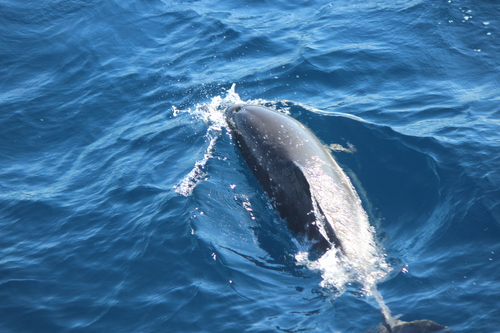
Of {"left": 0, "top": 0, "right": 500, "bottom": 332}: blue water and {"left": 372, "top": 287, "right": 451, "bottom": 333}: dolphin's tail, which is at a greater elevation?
{"left": 0, "top": 0, "right": 500, "bottom": 332}: blue water

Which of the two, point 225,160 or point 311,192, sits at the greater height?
point 225,160

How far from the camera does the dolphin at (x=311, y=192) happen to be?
909 cm

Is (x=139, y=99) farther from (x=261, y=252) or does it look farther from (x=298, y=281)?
(x=298, y=281)

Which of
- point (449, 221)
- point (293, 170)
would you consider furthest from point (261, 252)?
point (449, 221)

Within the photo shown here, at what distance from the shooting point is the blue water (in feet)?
29.6

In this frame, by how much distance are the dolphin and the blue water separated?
365mm

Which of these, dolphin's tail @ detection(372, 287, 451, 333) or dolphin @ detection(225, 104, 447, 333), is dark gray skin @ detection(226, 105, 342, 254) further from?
dolphin's tail @ detection(372, 287, 451, 333)

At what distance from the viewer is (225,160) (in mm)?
12500

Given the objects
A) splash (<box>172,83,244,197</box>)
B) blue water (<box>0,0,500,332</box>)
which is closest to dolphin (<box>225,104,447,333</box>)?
blue water (<box>0,0,500,332</box>)

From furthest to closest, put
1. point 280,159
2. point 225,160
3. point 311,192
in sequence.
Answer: point 225,160
point 280,159
point 311,192

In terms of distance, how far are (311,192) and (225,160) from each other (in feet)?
11.6

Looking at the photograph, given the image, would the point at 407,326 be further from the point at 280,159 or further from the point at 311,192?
the point at 280,159

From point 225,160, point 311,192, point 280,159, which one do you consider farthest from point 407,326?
point 225,160

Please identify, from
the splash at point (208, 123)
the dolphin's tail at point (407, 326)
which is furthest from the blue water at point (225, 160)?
the dolphin's tail at point (407, 326)
